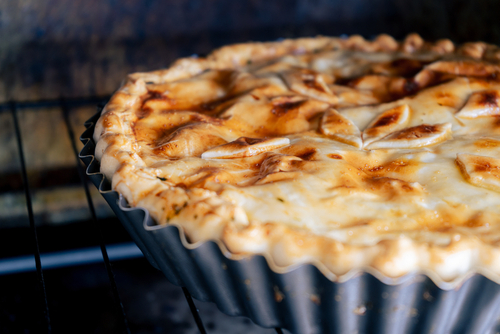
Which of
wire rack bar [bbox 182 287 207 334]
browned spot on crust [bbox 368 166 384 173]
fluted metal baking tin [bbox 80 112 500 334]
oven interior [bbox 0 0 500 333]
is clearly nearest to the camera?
fluted metal baking tin [bbox 80 112 500 334]

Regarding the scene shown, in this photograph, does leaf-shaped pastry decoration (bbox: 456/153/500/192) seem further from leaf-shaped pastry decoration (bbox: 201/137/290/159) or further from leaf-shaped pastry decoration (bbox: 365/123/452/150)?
leaf-shaped pastry decoration (bbox: 201/137/290/159)

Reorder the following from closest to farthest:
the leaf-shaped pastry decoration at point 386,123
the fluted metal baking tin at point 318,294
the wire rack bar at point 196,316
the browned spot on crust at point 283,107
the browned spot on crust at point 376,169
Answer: the fluted metal baking tin at point 318,294 → the wire rack bar at point 196,316 → the browned spot on crust at point 376,169 → the leaf-shaped pastry decoration at point 386,123 → the browned spot on crust at point 283,107

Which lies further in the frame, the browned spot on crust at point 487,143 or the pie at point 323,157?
the browned spot on crust at point 487,143

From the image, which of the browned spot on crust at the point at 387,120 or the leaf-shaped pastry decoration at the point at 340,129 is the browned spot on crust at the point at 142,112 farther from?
the browned spot on crust at the point at 387,120

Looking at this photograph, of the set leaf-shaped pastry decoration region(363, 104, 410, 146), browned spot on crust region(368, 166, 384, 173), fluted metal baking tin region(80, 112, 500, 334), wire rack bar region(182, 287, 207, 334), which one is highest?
leaf-shaped pastry decoration region(363, 104, 410, 146)

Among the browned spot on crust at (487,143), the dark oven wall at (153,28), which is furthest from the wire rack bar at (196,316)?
the dark oven wall at (153,28)

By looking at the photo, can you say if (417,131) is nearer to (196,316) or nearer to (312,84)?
(312,84)

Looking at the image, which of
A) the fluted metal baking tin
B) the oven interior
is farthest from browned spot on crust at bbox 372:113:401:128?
the oven interior

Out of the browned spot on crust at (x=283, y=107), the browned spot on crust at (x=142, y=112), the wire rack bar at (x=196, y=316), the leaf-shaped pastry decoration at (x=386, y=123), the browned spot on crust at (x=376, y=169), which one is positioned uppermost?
the leaf-shaped pastry decoration at (x=386, y=123)

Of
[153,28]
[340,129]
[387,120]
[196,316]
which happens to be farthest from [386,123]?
[153,28]
